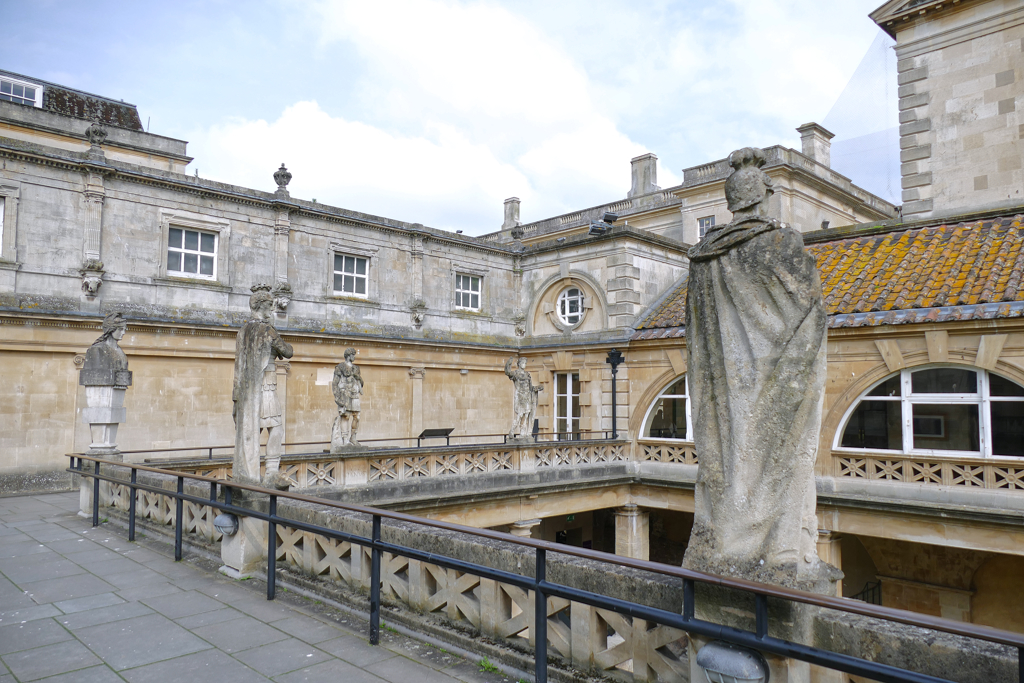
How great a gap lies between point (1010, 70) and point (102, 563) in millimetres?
20533

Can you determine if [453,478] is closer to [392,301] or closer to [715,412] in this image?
[392,301]

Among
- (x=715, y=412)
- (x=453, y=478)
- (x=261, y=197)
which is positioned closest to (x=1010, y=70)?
(x=453, y=478)

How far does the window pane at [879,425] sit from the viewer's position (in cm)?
1689

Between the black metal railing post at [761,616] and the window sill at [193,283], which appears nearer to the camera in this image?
the black metal railing post at [761,616]

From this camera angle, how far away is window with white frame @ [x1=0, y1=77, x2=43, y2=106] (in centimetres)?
2700

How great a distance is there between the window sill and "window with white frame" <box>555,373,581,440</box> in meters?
10.9

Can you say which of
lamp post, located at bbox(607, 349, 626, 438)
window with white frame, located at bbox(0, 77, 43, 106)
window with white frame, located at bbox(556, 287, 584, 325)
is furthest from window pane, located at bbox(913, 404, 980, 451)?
window with white frame, located at bbox(0, 77, 43, 106)

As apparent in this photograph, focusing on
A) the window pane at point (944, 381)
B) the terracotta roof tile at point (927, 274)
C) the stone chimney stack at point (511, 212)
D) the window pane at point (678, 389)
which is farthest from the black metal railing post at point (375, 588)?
the stone chimney stack at point (511, 212)

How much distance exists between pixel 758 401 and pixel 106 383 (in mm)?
11431

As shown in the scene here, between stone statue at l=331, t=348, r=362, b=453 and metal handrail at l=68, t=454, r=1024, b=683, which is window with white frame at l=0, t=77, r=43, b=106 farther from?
metal handrail at l=68, t=454, r=1024, b=683

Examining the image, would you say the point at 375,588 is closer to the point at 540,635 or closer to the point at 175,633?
the point at 540,635

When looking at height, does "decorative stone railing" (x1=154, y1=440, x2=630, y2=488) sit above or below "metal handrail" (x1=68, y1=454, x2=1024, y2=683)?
below

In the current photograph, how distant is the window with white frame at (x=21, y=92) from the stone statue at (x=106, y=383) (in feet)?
74.6

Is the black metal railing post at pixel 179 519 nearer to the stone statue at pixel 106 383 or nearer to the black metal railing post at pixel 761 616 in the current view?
the stone statue at pixel 106 383
